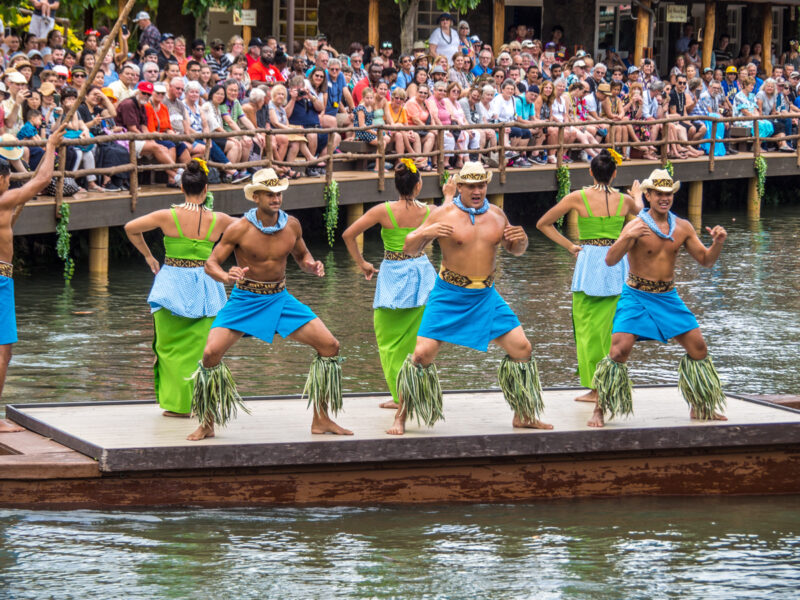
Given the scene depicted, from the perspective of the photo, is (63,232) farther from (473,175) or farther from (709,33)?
(709,33)

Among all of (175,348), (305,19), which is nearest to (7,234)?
(175,348)

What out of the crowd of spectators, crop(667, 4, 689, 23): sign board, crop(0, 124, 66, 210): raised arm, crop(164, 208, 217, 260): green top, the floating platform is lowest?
the floating platform

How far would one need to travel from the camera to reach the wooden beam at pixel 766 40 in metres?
34.7

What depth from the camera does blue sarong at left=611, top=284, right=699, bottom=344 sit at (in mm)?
9594

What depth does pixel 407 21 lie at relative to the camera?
28297mm

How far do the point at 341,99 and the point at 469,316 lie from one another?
43.7 ft

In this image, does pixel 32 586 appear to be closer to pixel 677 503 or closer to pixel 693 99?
pixel 677 503

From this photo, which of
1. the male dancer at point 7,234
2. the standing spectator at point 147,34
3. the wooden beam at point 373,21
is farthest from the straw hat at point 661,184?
the wooden beam at point 373,21

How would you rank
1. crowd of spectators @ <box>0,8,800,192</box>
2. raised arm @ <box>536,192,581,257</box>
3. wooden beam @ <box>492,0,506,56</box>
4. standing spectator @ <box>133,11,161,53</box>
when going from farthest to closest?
wooden beam @ <box>492,0,506,56</box>, standing spectator @ <box>133,11,161,53</box>, crowd of spectators @ <box>0,8,800,192</box>, raised arm @ <box>536,192,581,257</box>

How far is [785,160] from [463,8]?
653 cm

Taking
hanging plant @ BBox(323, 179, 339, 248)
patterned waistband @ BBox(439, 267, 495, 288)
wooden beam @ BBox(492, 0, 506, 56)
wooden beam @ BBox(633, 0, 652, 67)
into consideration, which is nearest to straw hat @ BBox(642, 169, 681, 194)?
patterned waistband @ BBox(439, 267, 495, 288)

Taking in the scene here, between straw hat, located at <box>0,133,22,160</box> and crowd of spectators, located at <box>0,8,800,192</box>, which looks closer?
straw hat, located at <box>0,133,22,160</box>

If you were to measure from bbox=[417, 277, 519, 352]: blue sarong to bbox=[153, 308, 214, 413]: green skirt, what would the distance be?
61.4 inches

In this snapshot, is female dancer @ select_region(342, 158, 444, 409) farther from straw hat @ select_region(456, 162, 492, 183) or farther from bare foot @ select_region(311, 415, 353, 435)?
bare foot @ select_region(311, 415, 353, 435)
